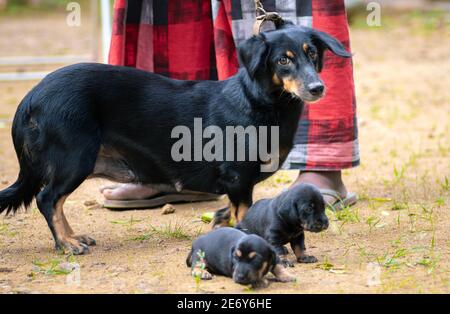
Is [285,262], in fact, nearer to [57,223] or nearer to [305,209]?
[305,209]

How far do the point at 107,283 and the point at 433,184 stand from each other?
2765mm

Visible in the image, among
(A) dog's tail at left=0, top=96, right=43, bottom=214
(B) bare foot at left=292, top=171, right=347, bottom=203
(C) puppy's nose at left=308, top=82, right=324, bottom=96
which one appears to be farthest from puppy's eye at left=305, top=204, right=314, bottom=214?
(A) dog's tail at left=0, top=96, right=43, bottom=214

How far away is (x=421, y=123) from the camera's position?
7934mm

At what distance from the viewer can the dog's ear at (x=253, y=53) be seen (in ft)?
13.5

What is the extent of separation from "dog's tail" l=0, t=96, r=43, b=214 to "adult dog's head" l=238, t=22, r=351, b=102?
1187mm

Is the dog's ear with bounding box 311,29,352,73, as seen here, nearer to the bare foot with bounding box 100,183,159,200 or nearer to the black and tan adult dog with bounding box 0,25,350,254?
the black and tan adult dog with bounding box 0,25,350,254

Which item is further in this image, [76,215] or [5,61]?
[5,61]

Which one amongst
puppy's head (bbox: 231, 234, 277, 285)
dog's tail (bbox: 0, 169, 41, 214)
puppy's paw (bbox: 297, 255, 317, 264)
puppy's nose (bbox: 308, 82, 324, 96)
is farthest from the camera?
dog's tail (bbox: 0, 169, 41, 214)

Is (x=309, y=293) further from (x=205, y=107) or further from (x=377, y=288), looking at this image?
(x=205, y=107)

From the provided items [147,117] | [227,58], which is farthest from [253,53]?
[227,58]

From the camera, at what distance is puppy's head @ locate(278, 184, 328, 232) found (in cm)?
376

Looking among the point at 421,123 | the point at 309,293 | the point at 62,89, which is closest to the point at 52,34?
the point at 421,123

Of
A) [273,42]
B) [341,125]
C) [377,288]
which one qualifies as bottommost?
[377,288]

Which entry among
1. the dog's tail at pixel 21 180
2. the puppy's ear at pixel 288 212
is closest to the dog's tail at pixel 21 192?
the dog's tail at pixel 21 180
